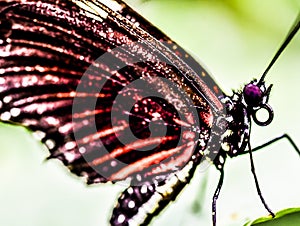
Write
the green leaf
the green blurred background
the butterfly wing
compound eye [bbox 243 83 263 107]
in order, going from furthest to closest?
the green blurred background → compound eye [bbox 243 83 263 107] → the butterfly wing → the green leaf

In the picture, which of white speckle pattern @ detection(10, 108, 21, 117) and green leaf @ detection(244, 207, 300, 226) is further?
white speckle pattern @ detection(10, 108, 21, 117)

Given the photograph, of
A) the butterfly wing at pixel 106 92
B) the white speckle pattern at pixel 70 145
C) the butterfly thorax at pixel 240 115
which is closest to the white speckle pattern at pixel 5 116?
the butterfly wing at pixel 106 92

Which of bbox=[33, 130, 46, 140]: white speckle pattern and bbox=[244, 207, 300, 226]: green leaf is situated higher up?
bbox=[33, 130, 46, 140]: white speckle pattern

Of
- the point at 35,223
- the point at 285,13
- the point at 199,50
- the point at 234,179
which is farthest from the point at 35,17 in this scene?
the point at 285,13

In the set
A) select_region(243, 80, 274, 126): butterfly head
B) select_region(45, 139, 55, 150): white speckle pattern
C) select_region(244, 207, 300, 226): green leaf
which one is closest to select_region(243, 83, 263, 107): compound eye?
select_region(243, 80, 274, 126): butterfly head

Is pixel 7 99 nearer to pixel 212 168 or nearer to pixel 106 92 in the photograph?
pixel 106 92

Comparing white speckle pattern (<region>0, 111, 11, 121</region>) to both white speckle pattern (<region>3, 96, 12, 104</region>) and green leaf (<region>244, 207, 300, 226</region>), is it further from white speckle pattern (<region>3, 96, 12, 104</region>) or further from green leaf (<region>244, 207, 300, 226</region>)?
green leaf (<region>244, 207, 300, 226</region>)

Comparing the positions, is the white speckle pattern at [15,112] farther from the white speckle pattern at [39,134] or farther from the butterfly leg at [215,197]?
the butterfly leg at [215,197]
